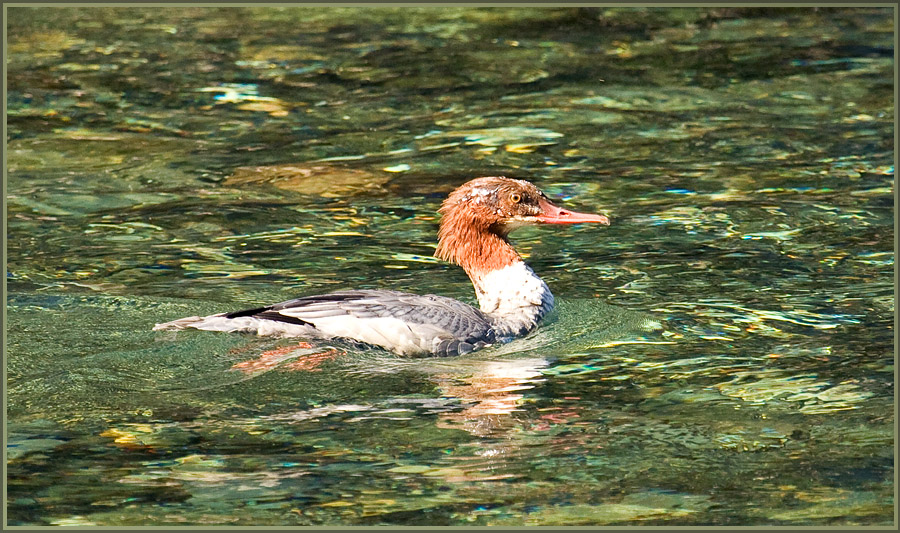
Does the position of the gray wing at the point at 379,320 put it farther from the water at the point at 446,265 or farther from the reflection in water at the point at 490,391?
the reflection in water at the point at 490,391

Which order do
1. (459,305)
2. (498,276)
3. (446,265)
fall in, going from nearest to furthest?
(459,305)
(498,276)
(446,265)

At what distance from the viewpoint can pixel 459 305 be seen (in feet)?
26.1

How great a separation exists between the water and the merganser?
14 cm

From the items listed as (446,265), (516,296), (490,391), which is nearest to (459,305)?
(516,296)

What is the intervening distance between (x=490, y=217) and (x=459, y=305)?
2.63 feet

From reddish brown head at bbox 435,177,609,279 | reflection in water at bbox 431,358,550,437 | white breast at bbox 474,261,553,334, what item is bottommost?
reflection in water at bbox 431,358,550,437

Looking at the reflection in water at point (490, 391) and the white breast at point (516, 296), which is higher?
the white breast at point (516, 296)

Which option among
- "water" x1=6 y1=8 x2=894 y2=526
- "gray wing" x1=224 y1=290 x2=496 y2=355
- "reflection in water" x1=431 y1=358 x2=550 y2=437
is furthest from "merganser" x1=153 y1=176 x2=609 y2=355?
"reflection in water" x1=431 y1=358 x2=550 y2=437

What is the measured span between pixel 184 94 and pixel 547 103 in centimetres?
391

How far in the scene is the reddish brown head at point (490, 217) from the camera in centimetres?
846

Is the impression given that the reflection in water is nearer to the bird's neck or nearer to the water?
the water

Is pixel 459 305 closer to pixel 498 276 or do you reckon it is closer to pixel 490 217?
pixel 498 276

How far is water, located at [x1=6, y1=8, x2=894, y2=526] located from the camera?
19.5 ft

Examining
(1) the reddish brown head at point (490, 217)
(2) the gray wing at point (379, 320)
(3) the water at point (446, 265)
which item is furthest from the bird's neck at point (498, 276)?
(2) the gray wing at point (379, 320)
